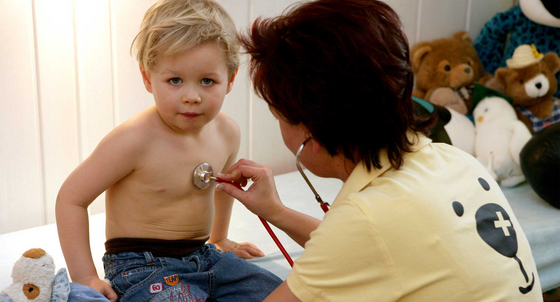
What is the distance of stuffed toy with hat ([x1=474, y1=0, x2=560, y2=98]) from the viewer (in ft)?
6.85

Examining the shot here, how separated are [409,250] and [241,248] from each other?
1.97ft

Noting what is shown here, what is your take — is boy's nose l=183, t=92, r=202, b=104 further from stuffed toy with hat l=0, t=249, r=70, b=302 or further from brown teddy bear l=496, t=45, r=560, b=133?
brown teddy bear l=496, t=45, r=560, b=133

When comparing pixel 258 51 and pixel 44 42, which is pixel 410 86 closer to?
pixel 258 51

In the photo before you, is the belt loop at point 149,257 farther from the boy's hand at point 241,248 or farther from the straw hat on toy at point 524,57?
the straw hat on toy at point 524,57

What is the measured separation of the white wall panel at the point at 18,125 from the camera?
1.26 meters

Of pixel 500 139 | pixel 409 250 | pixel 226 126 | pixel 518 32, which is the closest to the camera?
pixel 409 250

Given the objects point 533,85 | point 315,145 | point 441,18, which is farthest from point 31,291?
point 441,18

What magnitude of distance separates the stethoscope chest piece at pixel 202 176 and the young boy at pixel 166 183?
0.04 ft

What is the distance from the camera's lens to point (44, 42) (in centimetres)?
131

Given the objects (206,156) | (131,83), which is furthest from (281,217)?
(131,83)

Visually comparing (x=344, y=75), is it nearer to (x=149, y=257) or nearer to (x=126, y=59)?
(x=149, y=257)

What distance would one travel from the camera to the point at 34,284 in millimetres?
760

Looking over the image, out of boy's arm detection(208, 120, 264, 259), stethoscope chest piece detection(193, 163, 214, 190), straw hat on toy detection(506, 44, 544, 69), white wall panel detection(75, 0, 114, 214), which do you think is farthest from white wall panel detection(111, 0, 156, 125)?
straw hat on toy detection(506, 44, 544, 69)

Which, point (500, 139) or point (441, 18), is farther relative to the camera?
point (441, 18)
